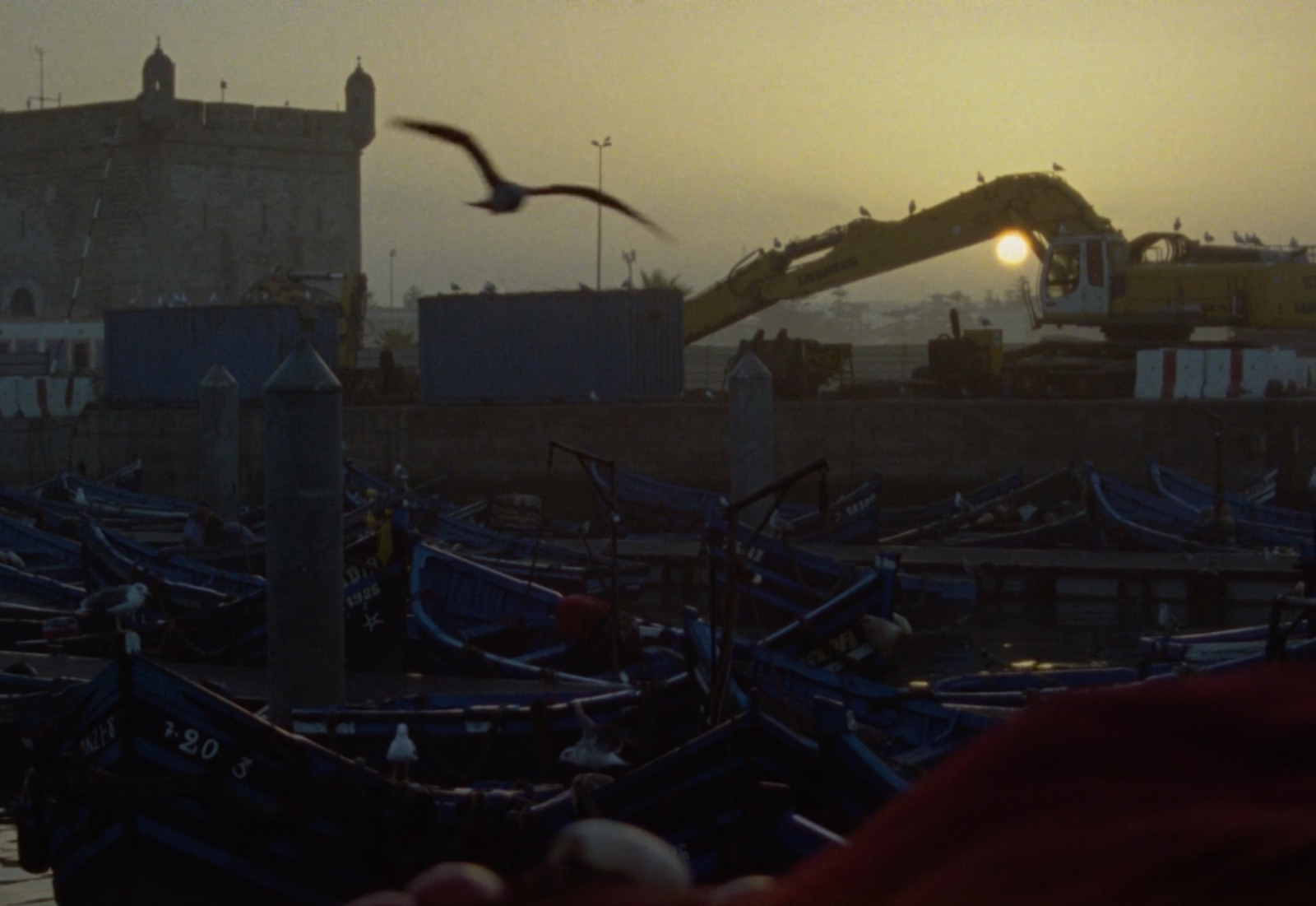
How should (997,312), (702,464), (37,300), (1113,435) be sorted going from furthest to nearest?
(997,312)
(37,300)
(702,464)
(1113,435)

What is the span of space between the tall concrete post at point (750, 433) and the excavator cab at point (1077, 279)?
13.7 m

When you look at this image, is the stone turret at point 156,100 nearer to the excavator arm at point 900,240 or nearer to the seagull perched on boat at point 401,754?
the excavator arm at point 900,240

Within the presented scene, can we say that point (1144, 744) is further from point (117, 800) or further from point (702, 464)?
point (702, 464)

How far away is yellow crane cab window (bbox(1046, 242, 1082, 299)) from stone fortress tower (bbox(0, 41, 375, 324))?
3488cm

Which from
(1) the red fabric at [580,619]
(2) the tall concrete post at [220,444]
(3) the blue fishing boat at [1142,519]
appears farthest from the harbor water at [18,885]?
(3) the blue fishing boat at [1142,519]

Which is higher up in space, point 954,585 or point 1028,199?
point 1028,199

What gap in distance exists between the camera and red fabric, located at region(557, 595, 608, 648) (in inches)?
528

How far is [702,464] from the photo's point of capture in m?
32.3

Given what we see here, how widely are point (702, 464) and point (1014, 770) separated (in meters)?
31.2

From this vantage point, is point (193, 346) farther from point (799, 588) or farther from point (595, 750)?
point (595, 750)

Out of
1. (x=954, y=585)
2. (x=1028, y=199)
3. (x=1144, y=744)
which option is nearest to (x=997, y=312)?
(x=1028, y=199)

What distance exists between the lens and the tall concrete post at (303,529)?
35.9ft

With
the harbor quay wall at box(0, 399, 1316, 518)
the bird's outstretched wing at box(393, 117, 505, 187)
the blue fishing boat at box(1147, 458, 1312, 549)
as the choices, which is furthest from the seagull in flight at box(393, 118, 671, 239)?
the harbor quay wall at box(0, 399, 1316, 518)

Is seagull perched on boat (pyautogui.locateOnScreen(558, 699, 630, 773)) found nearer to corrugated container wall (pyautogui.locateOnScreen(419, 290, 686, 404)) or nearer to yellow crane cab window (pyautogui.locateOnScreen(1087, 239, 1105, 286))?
corrugated container wall (pyautogui.locateOnScreen(419, 290, 686, 404))
